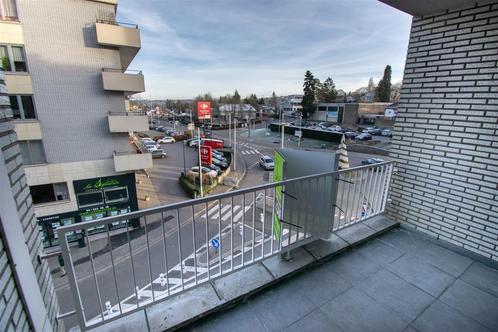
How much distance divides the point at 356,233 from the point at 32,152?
11.5m

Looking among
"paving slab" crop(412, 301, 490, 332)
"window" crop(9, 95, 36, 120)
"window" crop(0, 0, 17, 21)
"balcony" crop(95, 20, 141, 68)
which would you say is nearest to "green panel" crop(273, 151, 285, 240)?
"paving slab" crop(412, 301, 490, 332)

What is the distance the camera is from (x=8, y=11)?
762cm

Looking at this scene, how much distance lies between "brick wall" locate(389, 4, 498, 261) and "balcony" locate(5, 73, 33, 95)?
37.3 feet

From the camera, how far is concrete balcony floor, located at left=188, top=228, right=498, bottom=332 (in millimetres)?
1745

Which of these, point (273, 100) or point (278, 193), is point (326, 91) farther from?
point (278, 193)

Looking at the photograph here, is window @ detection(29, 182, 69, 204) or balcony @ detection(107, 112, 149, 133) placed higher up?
balcony @ detection(107, 112, 149, 133)

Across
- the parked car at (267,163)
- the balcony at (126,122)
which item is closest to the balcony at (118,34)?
the balcony at (126,122)

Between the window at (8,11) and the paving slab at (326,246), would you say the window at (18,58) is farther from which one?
the paving slab at (326,246)

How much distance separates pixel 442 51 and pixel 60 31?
1147cm

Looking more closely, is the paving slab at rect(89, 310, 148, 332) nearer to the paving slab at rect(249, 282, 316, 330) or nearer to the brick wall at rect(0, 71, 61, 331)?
the brick wall at rect(0, 71, 61, 331)

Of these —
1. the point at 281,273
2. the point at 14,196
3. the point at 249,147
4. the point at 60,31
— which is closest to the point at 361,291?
the point at 281,273

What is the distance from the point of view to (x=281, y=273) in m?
2.16

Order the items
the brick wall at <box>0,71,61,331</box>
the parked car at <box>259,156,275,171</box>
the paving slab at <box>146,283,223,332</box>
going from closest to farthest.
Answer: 1. the brick wall at <box>0,71,61,331</box>
2. the paving slab at <box>146,283,223,332</box>
3. the parked car at <box>259,156,275,171</box>

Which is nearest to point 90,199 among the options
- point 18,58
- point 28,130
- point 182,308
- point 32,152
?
point 32,152
